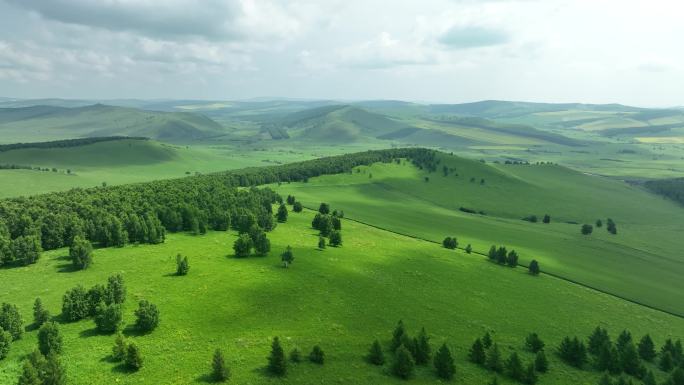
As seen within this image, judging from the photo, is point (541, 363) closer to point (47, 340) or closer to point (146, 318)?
point (146, 318)

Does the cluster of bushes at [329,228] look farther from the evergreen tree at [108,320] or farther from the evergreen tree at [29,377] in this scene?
the evergreen tree at [29,377]

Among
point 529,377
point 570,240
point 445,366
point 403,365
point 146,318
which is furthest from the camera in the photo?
point 570,240

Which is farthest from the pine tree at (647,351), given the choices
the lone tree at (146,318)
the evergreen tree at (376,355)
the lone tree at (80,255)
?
the lone tree at (80,255)

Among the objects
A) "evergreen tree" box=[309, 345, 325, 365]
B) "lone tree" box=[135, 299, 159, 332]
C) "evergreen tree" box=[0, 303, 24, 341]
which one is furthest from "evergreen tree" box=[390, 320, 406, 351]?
"evergreen tree" box=[0, 303, 24, 341]

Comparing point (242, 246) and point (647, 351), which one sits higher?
point (242, 246)

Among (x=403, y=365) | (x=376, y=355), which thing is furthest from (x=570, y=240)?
(x=376, y=355)

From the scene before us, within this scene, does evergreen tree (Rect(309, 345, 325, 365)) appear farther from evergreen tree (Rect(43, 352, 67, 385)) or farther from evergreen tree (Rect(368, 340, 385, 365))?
evergreen tree (Rect(43, 352, 67, 385))

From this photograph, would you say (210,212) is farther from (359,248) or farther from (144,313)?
(144,313)
